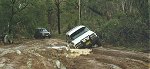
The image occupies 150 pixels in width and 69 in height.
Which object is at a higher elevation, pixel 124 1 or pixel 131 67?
pixel 124 1

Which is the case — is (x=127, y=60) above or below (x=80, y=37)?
below

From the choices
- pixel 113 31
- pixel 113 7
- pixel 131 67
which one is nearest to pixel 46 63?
pixel 131 67

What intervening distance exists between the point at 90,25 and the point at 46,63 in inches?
925

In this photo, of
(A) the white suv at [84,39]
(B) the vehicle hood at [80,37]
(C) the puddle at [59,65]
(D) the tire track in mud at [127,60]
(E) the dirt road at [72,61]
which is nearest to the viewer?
(D) the tire track in mud at [127,60]

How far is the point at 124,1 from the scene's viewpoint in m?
40.2

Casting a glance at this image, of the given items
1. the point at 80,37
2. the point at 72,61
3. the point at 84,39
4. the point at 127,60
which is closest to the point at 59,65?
the point at 72,61

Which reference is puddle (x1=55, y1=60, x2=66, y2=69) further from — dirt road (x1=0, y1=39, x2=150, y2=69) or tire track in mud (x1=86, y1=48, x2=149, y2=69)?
tire track in mud (x1=86, y1=48, x2=149, y2=69)

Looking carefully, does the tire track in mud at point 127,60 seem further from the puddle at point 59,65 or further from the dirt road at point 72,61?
the puddle at point 59,65

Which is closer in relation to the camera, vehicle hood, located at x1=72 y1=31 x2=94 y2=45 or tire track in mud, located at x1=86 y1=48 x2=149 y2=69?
tire track in mud, located at x1=86 y1=48 x2=149 y2=69

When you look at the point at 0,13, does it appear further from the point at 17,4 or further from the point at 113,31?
the point at 113,31

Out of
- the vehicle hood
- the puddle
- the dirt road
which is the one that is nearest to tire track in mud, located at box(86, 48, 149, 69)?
the dirt road

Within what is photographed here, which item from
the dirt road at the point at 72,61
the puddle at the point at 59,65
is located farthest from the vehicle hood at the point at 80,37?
the puddle at the point at 59,65

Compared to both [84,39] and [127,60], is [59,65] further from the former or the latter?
[84,39]

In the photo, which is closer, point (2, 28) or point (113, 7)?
point (2, 28)
